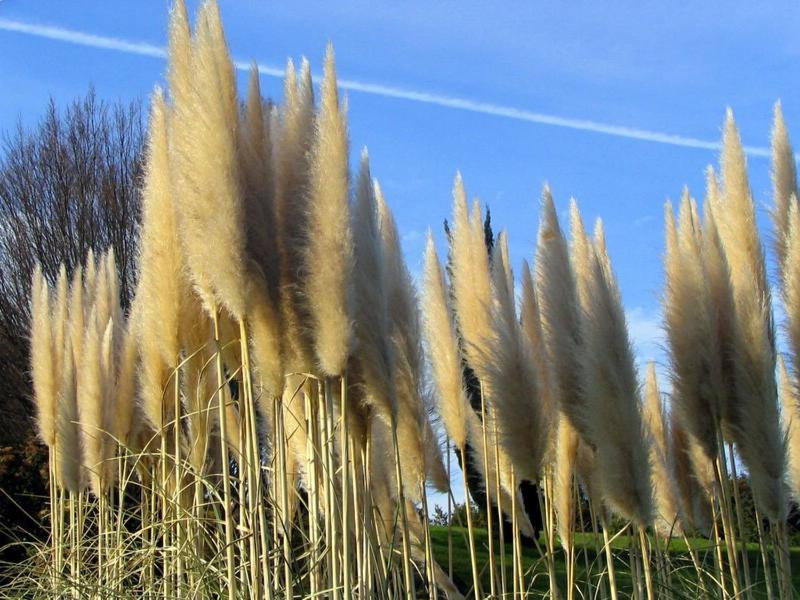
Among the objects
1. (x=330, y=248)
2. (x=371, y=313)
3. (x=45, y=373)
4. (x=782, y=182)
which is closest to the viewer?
(x=330, y=248)

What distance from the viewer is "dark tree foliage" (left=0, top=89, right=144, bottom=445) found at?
1397cm

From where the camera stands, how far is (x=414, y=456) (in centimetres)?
362

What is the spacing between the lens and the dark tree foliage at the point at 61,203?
550 inches

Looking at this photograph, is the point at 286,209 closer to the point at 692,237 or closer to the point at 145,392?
the point at 145,392

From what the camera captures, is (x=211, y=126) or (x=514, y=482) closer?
(x=211, y=126)

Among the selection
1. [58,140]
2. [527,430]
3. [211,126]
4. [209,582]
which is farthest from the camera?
[58,140]

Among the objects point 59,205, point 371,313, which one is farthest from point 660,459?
point 59,205

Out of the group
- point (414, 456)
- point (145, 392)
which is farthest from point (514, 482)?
point (145, 392)

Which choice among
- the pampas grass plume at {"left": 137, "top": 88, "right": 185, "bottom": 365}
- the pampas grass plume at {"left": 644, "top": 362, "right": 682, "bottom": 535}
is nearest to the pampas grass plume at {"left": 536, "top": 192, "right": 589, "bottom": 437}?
the pampas grass plume at {"left": 644, "top": 362, "right": 682, "bottom": 535}

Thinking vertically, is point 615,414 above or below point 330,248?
below

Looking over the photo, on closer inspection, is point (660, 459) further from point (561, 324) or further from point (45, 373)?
point (45, 373)

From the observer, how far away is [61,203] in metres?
14.4

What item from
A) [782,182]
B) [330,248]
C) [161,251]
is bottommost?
[330,248]

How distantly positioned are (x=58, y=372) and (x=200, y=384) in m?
1.81
